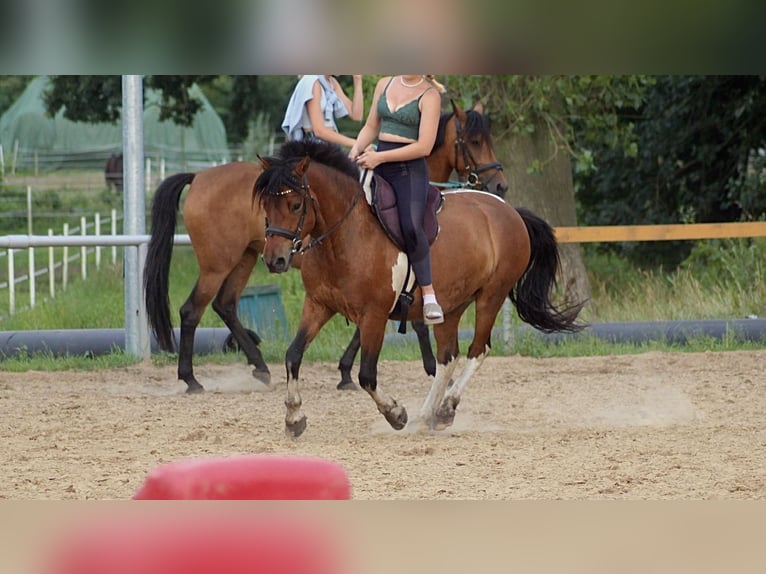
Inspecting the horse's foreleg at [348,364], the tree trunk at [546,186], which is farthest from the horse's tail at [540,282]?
the tree trunk at [546,186]

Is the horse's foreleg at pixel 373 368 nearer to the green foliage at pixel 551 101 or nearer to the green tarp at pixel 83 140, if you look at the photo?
the green foliage at pixel 551 101

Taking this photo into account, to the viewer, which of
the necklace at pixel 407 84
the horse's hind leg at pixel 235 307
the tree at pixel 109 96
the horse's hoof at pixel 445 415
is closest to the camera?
the necklace at pixel 407 84

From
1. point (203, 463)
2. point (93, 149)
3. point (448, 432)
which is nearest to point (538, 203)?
point (448, 432)

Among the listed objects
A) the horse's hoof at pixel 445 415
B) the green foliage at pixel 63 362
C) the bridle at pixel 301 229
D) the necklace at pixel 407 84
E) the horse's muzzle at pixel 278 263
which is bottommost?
the green foliage at pixel 63 362

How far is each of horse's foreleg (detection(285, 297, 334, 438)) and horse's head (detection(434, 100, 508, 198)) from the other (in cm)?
178

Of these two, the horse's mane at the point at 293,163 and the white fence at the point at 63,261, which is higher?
the horse's mane at the point at 293,163

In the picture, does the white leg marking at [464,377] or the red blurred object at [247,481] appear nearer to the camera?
the red blurred object at [247,481]

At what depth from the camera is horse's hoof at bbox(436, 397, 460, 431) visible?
21.3ft

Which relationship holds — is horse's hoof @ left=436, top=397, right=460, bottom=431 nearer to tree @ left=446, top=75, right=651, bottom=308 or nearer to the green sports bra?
the green sports bra

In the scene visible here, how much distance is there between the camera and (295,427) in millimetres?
6137

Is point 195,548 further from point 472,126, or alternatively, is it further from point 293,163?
point 472,126

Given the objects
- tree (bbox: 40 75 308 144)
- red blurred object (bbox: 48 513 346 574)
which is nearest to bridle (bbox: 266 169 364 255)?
red blurred object (bbox: 48 513 346 574)

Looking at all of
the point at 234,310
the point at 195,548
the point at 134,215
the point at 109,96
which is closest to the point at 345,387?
the point at 234,310

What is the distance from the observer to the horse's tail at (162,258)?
26.0 feet
